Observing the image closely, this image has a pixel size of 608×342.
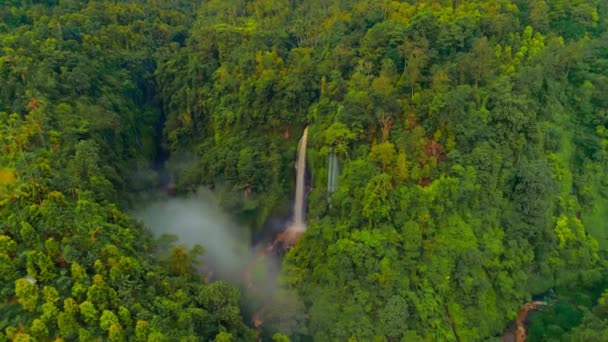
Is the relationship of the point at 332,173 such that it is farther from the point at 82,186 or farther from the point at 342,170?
the point at 82,186

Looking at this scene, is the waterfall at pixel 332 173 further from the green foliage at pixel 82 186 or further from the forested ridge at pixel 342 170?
the green foliage at pixel 82 186

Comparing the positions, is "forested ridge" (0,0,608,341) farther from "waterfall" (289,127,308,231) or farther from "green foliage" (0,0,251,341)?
"waterfall" (289,127,308,231)

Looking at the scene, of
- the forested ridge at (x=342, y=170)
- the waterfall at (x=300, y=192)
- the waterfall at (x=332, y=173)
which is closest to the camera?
the forested ridge at (x=342, y=170)

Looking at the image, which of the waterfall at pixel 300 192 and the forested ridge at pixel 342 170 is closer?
the forested ridge at pixel 342 170

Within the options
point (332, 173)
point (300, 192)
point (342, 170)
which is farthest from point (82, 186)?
point (342, 170)

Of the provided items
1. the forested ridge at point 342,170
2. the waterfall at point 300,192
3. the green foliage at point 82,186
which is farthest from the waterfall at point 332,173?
the green foliage at point 82,186

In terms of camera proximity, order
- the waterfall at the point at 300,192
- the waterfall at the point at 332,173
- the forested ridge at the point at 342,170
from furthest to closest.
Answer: the waterfall at the point at 300,192 → the waterfall at the point at 332,173 → the forested ridge at the point at 342,170

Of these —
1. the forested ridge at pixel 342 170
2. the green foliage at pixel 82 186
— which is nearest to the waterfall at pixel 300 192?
the forested ridge at pixel 342 170

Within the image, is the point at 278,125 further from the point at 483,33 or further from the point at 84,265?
the point at 84,265
